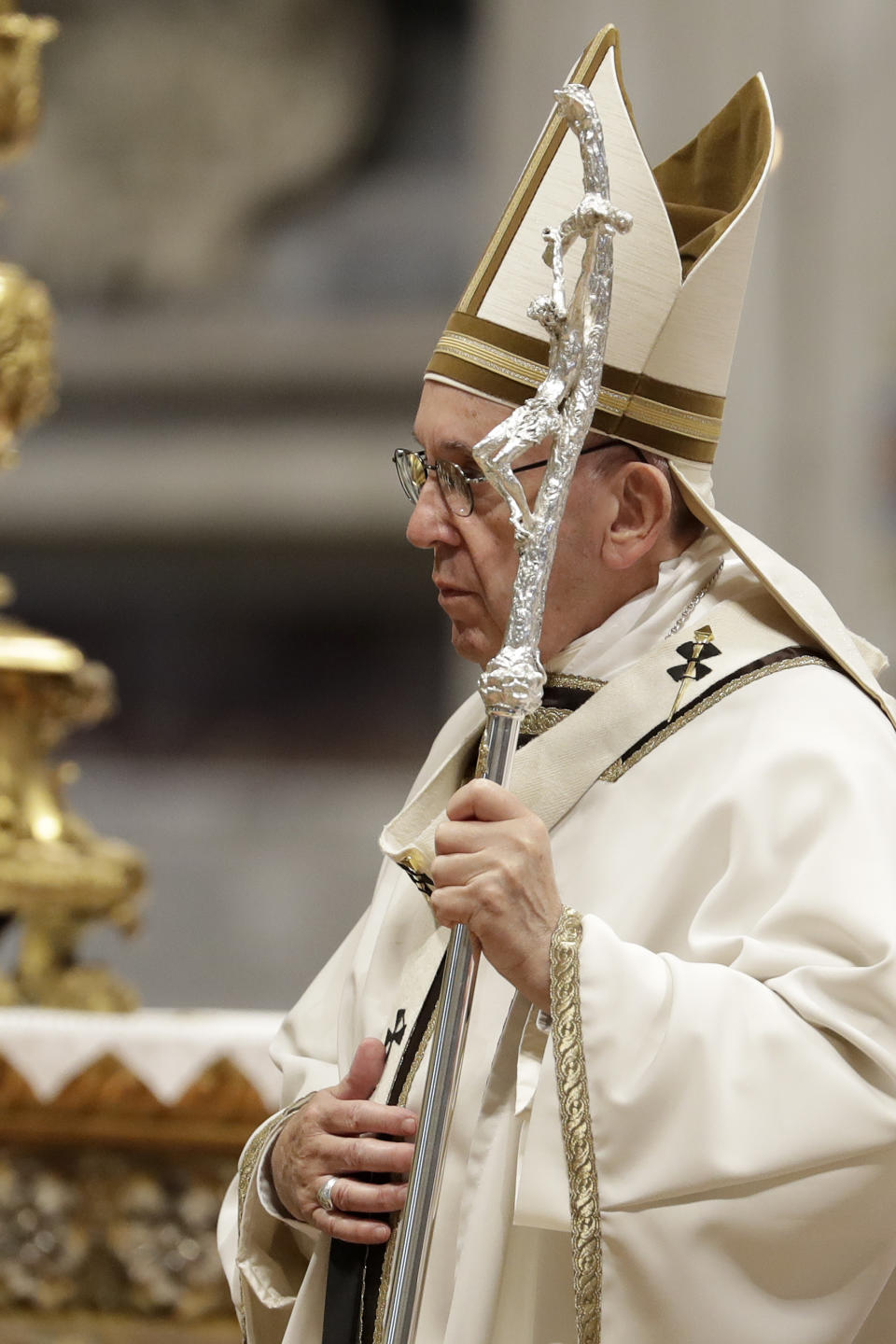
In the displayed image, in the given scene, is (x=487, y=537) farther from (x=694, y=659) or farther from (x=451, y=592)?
(x=694, y=659)

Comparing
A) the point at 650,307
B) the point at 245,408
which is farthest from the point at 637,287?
the point at 245,408

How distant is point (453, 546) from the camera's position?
226 centimetres

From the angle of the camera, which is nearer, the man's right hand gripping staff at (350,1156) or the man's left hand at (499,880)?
the man's left hand at (499,880)

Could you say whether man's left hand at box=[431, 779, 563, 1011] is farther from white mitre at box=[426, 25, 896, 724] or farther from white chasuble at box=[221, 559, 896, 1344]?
white mitre at box=[426, 25, 896, 724]

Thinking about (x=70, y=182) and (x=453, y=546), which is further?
(x=70, y=182)

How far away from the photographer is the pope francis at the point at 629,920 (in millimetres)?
1816

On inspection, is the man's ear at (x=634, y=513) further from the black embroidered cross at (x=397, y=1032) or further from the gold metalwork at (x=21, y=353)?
the gold metalwork at (x=21, y=353)

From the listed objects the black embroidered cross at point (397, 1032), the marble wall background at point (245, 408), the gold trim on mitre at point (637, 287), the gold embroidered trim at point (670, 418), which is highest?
the gold trim on mitre at point (637, 287)

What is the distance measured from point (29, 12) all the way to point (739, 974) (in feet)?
34.7

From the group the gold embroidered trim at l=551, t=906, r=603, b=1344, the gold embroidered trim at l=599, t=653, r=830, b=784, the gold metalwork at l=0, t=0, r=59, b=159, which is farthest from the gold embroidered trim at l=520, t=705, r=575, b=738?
the gold metalwork at l=0, t=0, r=59, b=159

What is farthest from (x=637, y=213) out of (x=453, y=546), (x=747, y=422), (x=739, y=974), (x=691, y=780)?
(x=747, y=422)

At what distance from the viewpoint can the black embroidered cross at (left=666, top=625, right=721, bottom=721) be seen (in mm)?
2189

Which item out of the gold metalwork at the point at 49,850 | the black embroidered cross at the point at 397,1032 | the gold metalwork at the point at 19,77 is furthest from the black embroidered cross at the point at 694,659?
the gold metalwork at the point at 19,77

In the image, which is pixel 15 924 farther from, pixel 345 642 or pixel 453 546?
pixel 345 642
